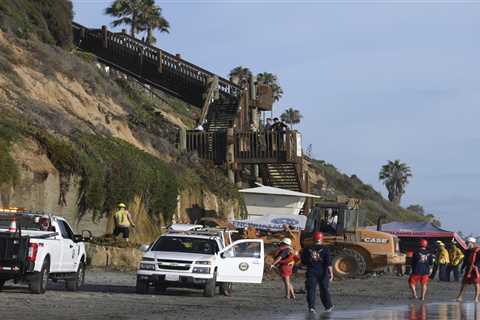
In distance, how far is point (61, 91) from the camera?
156 ft

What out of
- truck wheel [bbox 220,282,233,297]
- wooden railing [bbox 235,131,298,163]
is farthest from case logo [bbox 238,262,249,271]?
wooden railing [bbox 235,131,298,163]

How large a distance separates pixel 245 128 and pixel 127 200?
56.6ft

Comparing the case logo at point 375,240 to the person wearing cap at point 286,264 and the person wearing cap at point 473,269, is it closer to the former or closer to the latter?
the person wearing cap at point 473,269

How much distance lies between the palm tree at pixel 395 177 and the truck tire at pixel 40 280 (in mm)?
110316

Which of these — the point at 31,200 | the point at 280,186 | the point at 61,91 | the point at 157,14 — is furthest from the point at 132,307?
the point at 157,14

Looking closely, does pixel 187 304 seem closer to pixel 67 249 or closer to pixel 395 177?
pixel 67 249

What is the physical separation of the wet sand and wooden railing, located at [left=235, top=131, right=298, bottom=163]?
20.9 metres

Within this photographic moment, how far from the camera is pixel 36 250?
23.0 m

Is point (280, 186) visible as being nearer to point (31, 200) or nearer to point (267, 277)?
point (267, 277)

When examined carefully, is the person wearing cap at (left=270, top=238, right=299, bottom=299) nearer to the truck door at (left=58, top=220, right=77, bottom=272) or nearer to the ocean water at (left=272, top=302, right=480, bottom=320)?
the ocean water at (left=272, top=302, right=480, bottom=320)

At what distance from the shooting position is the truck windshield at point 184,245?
27.2m

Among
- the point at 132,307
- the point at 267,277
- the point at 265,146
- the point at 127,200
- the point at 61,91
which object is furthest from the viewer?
the point at 265,146

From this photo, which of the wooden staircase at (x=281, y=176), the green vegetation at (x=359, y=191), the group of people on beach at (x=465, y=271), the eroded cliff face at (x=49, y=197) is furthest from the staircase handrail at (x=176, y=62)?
the green vegetation at (x=359, y=191)

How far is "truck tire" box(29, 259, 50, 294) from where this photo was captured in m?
23.4
